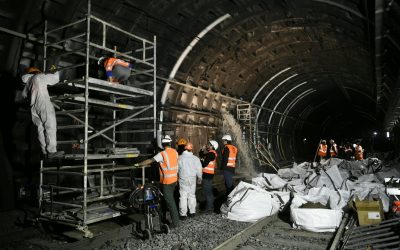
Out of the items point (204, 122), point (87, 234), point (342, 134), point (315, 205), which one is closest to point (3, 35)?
point (87, 234)

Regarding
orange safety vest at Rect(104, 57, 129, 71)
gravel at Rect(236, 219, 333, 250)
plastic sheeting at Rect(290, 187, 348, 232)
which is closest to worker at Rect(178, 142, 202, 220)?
gravel at Rect(236, 219, 333, 250)

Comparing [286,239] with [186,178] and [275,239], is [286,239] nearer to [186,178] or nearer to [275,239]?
[275,239]

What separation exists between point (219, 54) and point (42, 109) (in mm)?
8020

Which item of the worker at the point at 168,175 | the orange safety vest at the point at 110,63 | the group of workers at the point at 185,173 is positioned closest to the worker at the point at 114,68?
the orange safety vest at the point at 110,63

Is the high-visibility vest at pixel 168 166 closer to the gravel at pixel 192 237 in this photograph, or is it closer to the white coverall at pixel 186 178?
the white coverall at pixel 186 178

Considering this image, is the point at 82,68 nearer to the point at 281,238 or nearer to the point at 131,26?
the point at 131,26

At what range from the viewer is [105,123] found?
28.0 feet

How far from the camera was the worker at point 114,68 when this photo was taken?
6238 millimetres

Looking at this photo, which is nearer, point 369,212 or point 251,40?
point 369,212

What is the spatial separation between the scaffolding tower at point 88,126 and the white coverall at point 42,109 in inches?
12.2

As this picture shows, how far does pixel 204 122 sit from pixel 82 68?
6551mm

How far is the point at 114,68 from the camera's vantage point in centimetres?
630

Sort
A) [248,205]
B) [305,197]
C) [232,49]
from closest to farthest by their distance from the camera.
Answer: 1. [248,205]
2. [305,197]
3. [232,49]

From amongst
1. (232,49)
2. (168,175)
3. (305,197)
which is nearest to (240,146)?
(232,49)
